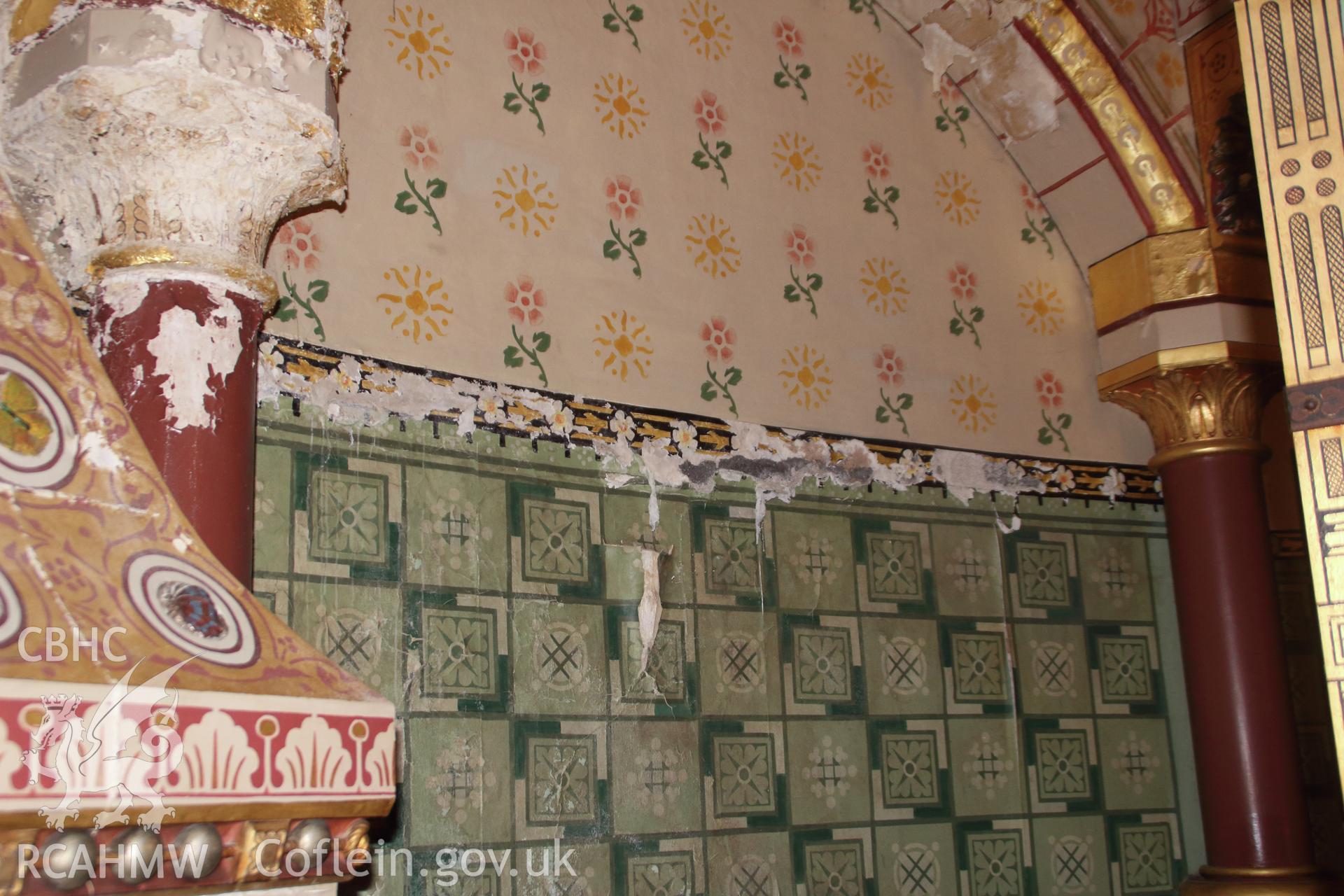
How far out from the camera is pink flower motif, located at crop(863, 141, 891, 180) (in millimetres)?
4473

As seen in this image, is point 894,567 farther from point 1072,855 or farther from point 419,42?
point 419,42

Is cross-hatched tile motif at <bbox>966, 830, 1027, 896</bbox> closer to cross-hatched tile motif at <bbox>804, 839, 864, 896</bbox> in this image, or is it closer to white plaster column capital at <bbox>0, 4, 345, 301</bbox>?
cross-hatched tile motif at <bbox>804, 839, 864, 896</bbox>

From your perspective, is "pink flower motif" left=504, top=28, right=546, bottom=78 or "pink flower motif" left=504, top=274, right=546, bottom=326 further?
"pink flower motif" left=504, top=28, right=546, bottom=78

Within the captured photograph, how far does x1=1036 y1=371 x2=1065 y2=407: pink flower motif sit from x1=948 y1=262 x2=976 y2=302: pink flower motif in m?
0.40

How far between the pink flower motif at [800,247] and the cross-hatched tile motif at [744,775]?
5.09 feet

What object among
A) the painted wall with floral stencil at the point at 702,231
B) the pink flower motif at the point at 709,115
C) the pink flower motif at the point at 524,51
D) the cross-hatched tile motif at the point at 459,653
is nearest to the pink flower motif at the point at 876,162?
the painted wall with floral stencil at the point at 702,231

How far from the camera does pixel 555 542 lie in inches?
133

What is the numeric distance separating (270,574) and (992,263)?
294 cm

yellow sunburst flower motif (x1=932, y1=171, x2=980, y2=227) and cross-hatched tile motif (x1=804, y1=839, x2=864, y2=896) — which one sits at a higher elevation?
yellow sunburst flower motif (x1=932, y1=171, x2=980, y2=227)

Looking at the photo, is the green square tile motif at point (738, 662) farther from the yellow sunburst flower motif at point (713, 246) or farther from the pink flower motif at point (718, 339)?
the yellow sunburst flower motif at point (713, 246)

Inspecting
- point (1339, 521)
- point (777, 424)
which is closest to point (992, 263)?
point (777, 424)

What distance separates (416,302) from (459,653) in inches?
36.1

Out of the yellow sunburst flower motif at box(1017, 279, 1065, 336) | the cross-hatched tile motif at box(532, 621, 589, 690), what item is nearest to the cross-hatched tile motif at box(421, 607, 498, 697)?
the cross-hatched tile motif at box(532, 621, 589, 690)

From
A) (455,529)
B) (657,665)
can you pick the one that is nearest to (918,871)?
(657,665)
